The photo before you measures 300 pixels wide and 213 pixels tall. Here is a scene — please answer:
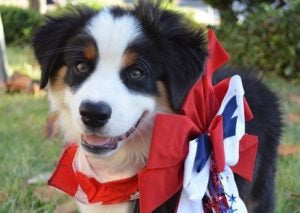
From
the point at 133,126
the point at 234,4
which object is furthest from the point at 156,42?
the point at 234,4

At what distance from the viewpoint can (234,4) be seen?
7.44 m

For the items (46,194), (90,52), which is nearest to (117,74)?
(90,52)

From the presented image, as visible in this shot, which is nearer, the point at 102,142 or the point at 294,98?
the point at 102,142

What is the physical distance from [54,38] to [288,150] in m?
2.33

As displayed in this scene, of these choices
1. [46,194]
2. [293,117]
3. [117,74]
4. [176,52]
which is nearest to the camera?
[117,74]

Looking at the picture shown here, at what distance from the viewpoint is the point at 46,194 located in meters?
3.33

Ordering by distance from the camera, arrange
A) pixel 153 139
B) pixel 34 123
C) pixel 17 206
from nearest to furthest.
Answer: pixel 153 139, pixel 17 206, pixel 34 123

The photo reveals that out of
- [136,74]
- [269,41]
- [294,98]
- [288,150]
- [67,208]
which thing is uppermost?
[269,41]

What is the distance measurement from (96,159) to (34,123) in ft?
7.90

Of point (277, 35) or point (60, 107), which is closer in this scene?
point (60, 107)

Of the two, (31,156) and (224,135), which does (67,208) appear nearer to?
(31,156)

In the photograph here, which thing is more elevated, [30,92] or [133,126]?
[133,126]

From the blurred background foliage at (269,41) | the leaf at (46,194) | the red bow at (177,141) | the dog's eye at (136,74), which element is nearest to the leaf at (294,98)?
the blurred background foliage at (269,41)

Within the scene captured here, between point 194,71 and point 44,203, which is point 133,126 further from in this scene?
point 44,203
